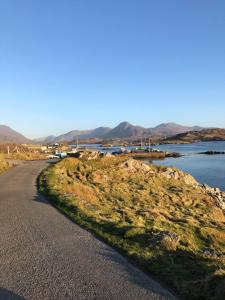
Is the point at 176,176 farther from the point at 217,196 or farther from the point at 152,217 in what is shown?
the point at 152,217

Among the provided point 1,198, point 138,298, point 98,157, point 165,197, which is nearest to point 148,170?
point 98,157

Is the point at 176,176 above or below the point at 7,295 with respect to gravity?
below

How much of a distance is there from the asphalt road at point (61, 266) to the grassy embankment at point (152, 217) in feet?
1.96

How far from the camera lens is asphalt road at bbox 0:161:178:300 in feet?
24.7

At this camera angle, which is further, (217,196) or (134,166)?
(134,166)

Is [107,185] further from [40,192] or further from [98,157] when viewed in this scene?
[98,157]

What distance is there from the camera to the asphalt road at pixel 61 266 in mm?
7531


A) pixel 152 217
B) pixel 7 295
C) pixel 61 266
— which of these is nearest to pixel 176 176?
pixel 152 217

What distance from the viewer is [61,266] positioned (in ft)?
29.5

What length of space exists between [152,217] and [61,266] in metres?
10.4

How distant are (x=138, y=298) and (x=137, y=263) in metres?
2.18

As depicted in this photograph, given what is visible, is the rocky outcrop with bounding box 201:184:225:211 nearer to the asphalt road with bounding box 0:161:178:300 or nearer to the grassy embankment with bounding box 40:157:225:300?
the grassy embankment with bounding box 40:157:225:300

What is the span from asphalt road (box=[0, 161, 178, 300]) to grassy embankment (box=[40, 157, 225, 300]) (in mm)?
598

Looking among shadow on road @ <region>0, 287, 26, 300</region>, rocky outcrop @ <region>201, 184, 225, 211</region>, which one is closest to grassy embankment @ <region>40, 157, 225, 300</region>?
rocky outcrop @ <region>201, 184, 225, 211</region>
